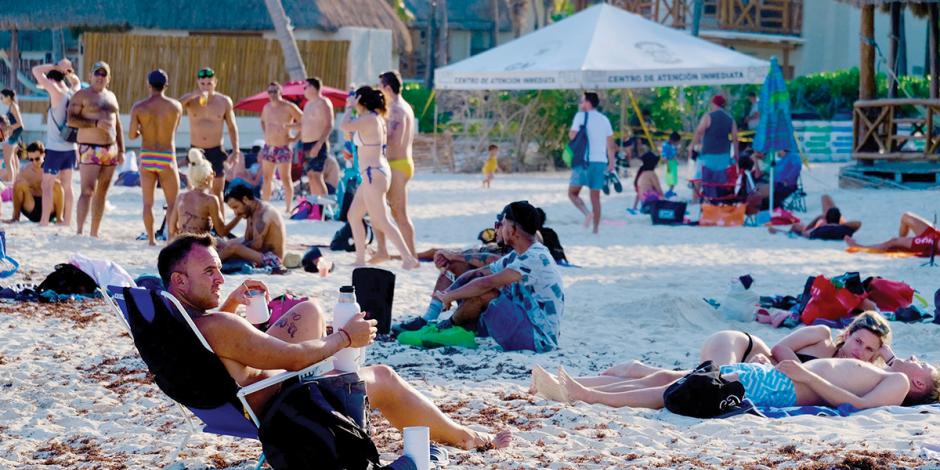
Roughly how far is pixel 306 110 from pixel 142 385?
8563mm

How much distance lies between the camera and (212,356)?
4.13 metres

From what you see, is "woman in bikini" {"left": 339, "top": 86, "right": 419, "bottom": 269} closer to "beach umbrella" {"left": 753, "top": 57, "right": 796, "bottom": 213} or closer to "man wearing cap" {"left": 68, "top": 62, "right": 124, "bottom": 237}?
"man wearing cap" {"left": 68, "top": 62, "right": 124, "bottom": 237}

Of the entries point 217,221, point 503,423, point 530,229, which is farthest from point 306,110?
point 503,423

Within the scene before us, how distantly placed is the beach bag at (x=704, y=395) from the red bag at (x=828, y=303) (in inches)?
109

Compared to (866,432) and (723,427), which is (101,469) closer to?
(723,427)

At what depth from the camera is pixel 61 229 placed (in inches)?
469

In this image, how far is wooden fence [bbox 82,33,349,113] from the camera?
75.6 ft

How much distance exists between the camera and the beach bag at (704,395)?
5.32 m

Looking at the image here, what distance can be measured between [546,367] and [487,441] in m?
1.81

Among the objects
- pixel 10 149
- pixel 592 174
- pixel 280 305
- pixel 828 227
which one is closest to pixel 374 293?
pixel 280 305

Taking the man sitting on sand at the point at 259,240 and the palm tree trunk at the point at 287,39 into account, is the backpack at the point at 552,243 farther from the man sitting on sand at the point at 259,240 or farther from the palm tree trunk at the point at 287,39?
the palm tree trunk at the point at 287,39

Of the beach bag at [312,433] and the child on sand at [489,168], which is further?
the child on sand at [489,168]

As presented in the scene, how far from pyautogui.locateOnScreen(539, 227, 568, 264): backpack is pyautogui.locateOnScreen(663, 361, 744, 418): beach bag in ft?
10.8

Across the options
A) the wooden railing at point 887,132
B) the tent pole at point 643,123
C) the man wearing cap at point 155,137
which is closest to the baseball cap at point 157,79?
the man wearing cap at point 155,137
